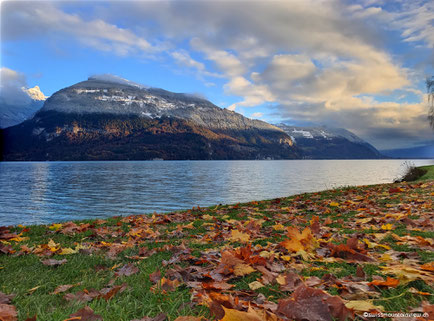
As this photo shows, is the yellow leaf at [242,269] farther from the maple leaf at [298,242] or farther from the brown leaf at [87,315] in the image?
the brown leaf at [87,315]

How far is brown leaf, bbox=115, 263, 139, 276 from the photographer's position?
372 cm

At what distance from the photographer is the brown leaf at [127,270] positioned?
12.2 feet

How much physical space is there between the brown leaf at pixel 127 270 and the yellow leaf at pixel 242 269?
1499 millimetres

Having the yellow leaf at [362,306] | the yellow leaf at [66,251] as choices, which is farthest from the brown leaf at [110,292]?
the yellow leaf at [66,251]

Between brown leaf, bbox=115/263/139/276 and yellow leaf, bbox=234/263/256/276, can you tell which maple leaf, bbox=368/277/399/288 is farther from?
brown leaf, bbox=115/263/139/276

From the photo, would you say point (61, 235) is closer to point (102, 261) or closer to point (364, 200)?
point (102, 261)

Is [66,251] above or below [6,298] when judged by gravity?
below

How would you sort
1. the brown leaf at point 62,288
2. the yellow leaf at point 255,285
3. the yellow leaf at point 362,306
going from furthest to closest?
the brown leaf at point 62,288, the yellow leaf at point 255,285, the yellow leaf at point 362,306

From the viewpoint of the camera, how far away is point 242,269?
10.6ft

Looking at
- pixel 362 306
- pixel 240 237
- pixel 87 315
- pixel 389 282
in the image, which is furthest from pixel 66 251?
pixel 389 282

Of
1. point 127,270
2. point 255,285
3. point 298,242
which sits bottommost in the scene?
point 127,270

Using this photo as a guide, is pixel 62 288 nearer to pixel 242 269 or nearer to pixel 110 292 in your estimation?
pixel 110 292

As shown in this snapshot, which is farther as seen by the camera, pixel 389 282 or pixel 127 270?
pixel 127 270

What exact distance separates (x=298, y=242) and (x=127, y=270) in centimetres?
251
